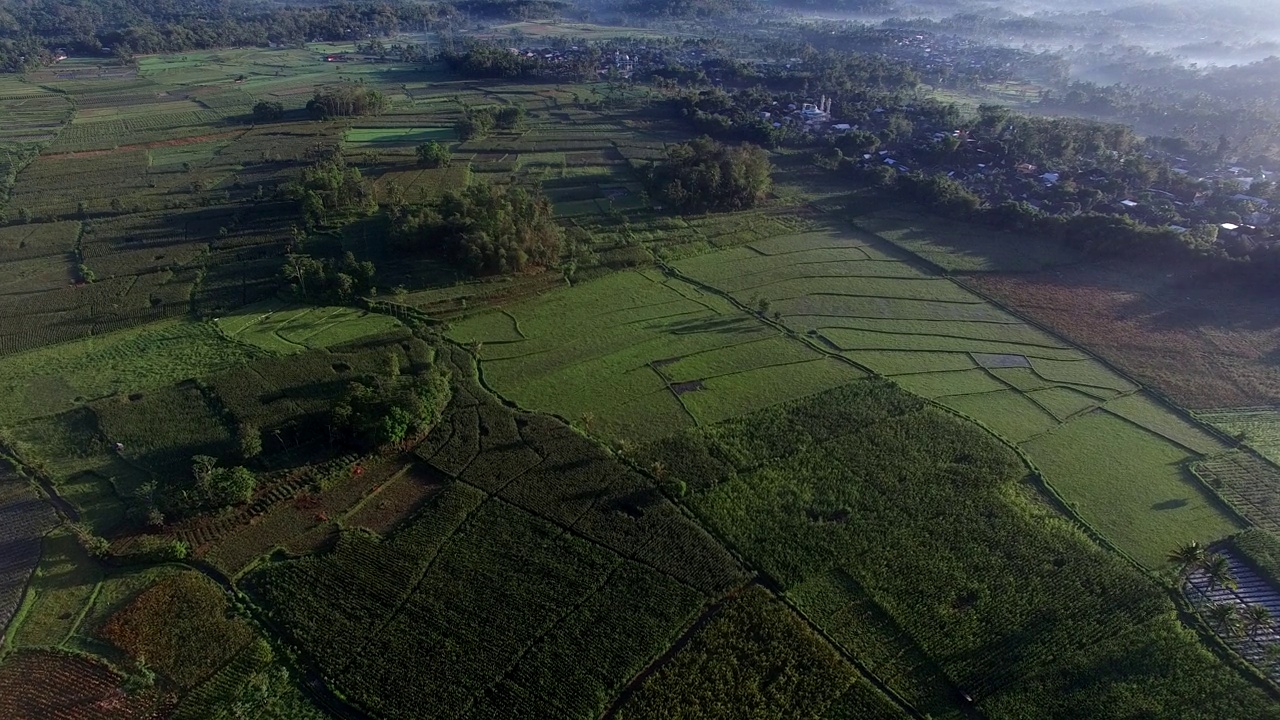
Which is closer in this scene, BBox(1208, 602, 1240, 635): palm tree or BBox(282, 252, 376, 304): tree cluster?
BBox(1208, 602, 1240, 635): palm tree

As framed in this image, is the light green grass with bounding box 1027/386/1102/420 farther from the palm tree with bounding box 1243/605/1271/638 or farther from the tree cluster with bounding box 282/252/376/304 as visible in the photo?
the tree cluster with bounding box 282/252/376/304

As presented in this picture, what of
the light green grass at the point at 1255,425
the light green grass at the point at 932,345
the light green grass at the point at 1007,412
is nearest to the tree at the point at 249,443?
the light green grass at the point at 932,345

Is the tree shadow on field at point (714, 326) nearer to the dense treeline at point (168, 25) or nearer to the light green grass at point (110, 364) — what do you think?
the light green grass at point (110, 364)

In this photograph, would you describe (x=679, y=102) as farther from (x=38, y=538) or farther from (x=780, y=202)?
(x=38, y=538)

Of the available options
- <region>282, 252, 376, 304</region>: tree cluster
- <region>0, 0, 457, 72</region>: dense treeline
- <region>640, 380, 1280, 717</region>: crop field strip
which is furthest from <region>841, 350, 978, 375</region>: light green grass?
<region>0, 0, 457, 72</region>: dense treeline

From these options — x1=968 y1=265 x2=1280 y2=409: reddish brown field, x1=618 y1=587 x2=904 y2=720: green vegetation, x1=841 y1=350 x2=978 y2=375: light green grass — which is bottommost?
x1=618 y1=587 x2=904 y2=720: green vegetation

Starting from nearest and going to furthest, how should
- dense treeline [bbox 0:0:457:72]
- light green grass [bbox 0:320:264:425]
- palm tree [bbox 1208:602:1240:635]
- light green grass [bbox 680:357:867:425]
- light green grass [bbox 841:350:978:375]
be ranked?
palm tree [bbox 1208:602:1240:635] → light green grass [bbox 0:320:264:425] → light green grass [bbox 680:357:867:425] → light green grass [bbox 841:350:978:375] → dense treeline [bbox 0:0:457:72]

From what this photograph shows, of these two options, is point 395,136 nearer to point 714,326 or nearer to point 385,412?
point 714,326

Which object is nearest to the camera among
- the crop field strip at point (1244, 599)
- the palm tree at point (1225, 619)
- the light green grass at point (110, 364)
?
the crop field strip at point (1244, 599)
